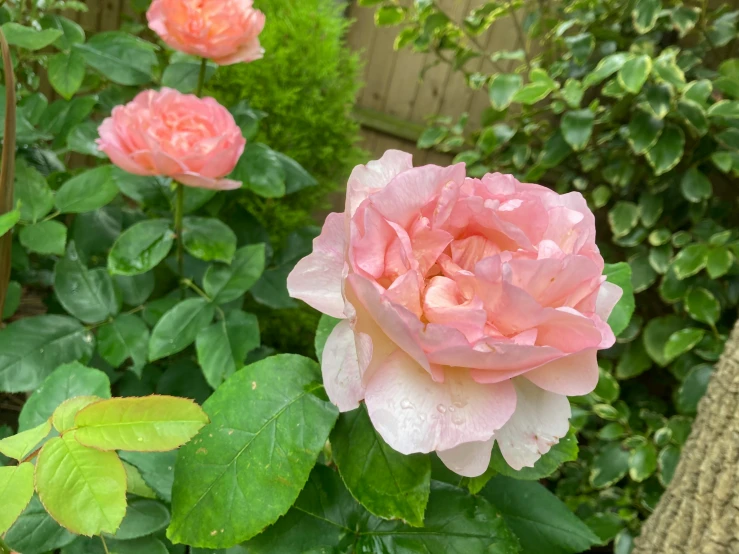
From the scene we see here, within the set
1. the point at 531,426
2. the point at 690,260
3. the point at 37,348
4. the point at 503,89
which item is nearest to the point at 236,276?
the point at 37,348

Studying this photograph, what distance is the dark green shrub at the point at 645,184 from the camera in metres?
1.13

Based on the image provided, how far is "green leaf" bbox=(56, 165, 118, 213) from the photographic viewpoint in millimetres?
759

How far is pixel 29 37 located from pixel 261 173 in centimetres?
38

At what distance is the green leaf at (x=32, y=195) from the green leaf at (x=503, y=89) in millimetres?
1046

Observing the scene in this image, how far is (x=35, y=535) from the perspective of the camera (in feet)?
1.27

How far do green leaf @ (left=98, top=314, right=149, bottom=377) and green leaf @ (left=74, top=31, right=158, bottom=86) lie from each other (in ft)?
1.45

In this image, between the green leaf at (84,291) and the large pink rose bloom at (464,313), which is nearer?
the large pink rose bloom at (464,313)

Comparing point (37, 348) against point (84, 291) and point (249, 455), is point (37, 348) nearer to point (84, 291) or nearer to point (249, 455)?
point (84, 291)

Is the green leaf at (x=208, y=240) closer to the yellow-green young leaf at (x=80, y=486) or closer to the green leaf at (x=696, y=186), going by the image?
the yellow-green young leaf at (x=80, y=486)

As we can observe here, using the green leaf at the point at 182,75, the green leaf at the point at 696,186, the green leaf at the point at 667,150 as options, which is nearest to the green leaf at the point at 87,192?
the green leaf at the point at 182,75

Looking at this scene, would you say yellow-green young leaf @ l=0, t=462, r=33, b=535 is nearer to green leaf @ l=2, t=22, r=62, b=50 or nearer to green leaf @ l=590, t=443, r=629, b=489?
green leaf @ l=2, t=22, r=62, b=50

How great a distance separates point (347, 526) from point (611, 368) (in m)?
1.20

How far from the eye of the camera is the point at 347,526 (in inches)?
16.1

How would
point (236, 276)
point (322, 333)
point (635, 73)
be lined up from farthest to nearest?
1. point (635, 73)
2. point (236, 276)
3. point (322, 333)
